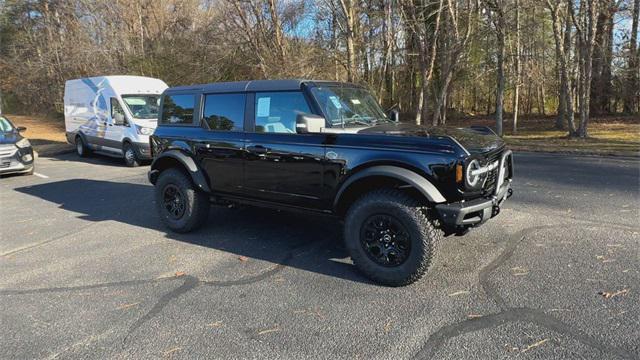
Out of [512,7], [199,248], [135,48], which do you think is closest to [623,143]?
[512,7]

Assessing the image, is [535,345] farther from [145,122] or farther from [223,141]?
[145,122]

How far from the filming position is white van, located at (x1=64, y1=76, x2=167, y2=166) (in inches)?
473

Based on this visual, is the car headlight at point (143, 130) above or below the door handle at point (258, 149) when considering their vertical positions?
above

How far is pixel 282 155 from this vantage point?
179 inches

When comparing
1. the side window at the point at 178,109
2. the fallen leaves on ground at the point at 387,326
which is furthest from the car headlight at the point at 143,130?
the fallen leaves on ground at the point at 387,326

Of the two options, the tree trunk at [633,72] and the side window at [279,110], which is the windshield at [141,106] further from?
the tree trunk at [633,72]

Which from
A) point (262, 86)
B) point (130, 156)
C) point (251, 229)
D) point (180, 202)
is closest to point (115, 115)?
point (130, 156)

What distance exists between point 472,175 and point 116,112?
1161 centimetres

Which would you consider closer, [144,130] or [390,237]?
[390,237]

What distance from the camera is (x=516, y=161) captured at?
1084cm

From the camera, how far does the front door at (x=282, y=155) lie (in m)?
4.36

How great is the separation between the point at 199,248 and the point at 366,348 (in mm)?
2728

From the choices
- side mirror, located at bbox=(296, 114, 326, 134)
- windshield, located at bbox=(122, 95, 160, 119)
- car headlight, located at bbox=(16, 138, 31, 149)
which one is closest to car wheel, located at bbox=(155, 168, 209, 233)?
side mirror, located at bbox=(296, 114, 326, 134)

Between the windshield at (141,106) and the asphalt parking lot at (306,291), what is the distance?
253 inches
